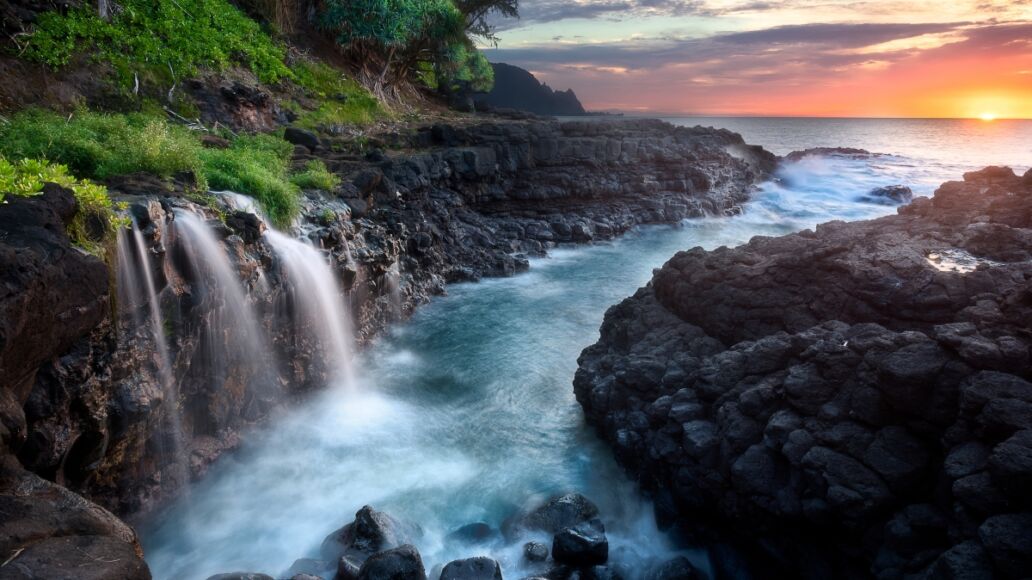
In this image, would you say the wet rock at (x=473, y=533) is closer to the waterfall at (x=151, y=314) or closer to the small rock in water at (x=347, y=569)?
the small rock in water at (x=347, y=569)

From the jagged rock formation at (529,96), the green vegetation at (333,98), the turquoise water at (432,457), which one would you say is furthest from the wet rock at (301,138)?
the jagged rock formation at (529,96)

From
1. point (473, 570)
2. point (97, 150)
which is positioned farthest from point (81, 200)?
point (473, 570)

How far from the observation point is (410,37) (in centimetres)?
4147

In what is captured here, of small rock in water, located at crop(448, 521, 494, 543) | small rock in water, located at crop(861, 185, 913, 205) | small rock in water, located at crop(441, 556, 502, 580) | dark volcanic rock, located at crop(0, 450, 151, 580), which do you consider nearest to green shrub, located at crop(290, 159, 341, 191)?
small rock in water, located at crop(448, 521, 494, 543)

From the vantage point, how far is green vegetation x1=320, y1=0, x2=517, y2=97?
121 ft

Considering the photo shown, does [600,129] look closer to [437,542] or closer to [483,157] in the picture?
[483,157]

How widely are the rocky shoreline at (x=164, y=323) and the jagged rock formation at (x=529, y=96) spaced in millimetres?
113714

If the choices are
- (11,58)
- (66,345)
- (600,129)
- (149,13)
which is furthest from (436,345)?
(600,129)

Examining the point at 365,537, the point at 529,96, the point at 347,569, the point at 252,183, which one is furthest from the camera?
the point at 529,96

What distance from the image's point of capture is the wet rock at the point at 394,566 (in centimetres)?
838

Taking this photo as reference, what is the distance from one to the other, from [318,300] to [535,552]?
9074mm

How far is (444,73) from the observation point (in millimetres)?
47438

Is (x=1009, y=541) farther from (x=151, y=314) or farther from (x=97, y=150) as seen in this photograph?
(x=97, y=150)

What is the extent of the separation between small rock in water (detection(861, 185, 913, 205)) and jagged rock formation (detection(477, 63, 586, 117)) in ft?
318
